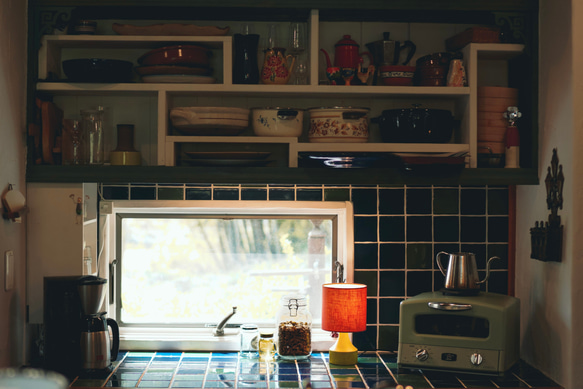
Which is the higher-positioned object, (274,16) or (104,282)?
(274,16)

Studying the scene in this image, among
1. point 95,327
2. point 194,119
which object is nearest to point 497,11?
point 194,119

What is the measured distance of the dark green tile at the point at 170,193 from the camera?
2.78 m

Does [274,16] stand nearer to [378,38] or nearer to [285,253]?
[378,38]

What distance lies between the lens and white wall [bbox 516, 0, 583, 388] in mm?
2244

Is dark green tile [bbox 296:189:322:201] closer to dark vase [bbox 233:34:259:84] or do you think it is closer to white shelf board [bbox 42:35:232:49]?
dark vase [bbox 233:34:259:84]

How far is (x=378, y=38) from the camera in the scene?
9.07ft

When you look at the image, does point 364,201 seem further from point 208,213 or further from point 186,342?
point 186,342

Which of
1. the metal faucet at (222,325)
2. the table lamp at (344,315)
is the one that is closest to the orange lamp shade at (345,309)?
the table lamp at (344,315)

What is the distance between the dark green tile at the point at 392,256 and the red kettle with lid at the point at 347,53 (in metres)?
0.78

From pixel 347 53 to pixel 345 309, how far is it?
40.2 inches

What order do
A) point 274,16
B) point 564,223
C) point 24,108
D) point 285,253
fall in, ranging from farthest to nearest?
point 285,253
point 274,16
point 24,108
point 564,223

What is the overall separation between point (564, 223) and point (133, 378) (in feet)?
5.38

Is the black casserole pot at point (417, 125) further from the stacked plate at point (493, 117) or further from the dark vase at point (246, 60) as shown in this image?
the dark vase at point (246, 60)

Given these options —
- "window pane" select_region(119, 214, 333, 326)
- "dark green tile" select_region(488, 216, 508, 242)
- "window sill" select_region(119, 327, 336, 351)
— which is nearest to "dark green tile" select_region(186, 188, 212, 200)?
"window pane" select_region(119, 214, 333, 326)
